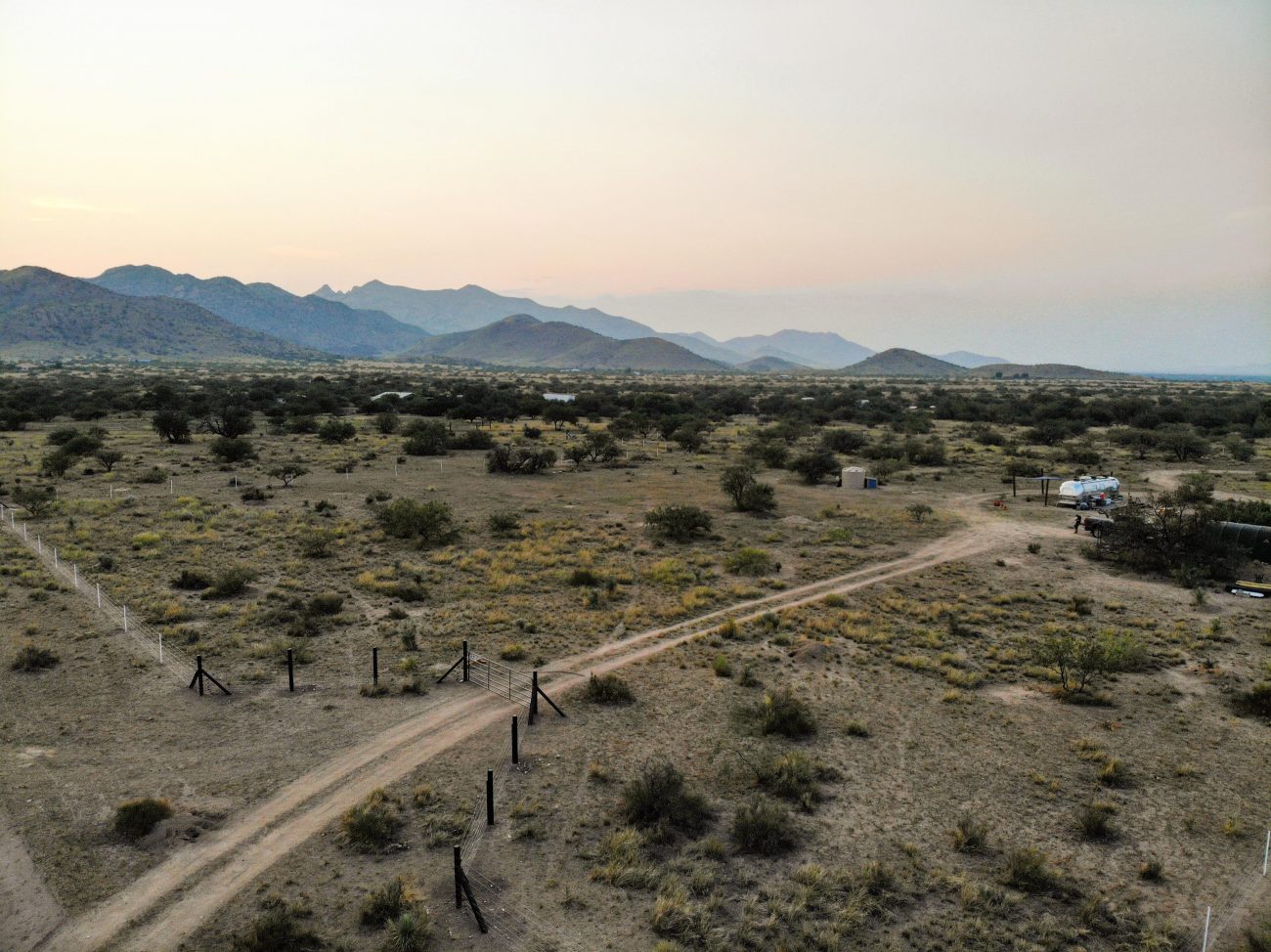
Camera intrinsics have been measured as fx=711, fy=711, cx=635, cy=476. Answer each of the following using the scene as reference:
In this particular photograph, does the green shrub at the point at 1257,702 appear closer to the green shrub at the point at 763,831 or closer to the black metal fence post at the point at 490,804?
the green shrub at the point at 763,831

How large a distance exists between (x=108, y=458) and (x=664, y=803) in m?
52.3

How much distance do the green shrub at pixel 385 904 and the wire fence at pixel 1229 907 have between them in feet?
36.9

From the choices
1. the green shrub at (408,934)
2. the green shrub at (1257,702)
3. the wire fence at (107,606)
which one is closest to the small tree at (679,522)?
the wire fence at (107,606)

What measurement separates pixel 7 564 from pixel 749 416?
88994 millimetres

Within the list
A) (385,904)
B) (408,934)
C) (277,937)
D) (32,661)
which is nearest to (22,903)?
(277,937)

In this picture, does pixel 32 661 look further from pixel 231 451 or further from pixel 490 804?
pixel 231 451

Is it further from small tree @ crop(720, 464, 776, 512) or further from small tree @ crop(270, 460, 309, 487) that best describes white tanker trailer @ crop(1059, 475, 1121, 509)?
small tree @ crop(270, 460, 309, 487)

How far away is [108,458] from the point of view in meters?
49.1

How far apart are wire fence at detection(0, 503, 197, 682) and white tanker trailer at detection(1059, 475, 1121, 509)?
44.9 metres

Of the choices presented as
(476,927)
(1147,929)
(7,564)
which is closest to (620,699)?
(476,927)

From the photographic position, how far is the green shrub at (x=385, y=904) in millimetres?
10133

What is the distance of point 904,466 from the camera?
58.3m

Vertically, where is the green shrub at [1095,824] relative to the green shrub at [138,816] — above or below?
above

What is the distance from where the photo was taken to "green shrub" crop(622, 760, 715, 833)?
12.7 metres
